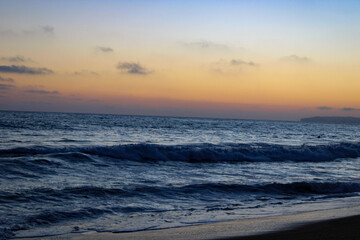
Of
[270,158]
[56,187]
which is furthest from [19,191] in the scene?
[270,158]

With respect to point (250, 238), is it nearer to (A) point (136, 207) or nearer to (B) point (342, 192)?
(A) point (136, 207)

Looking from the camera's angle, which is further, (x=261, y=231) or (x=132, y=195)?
(x=132, y=195)

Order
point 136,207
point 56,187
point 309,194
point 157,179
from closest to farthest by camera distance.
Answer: point 136,207
point 56,187
point 309,194
point 157,179

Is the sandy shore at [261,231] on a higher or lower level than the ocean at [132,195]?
higher

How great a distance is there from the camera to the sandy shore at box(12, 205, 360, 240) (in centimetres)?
487

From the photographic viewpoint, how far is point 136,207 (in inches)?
288

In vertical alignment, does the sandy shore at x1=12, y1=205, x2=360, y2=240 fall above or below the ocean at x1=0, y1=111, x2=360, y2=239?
above

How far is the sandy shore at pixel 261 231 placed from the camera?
16.0ft

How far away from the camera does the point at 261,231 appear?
17.1 ft

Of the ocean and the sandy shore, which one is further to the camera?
the ocean

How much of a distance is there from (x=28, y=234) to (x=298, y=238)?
4.10m

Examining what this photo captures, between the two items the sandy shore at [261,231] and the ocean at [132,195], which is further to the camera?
the ocean at [132,195]

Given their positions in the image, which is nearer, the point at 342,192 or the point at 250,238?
the point at 250,238

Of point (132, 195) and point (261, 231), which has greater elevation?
point (261, 231)
